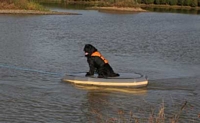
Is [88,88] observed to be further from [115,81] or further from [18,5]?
[18,5]

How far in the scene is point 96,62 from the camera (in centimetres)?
1329

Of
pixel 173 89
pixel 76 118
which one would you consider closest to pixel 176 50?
pixel 173 89

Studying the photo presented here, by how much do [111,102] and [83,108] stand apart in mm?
1011

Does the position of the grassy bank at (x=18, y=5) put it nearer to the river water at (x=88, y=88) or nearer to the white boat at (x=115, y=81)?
the river water at (x=88, y=88)

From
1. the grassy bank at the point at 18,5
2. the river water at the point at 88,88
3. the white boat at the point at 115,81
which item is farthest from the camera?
the grassy bank at the point at 18,5

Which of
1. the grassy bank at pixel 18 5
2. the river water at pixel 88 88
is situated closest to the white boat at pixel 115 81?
the river water at pixel 88 88

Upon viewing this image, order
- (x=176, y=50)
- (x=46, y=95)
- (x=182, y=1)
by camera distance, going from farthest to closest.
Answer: (x=182, y=1) < (x=176, y=50) < (x=46, y=95)

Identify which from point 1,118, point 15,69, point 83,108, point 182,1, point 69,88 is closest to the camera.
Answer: point 1,118

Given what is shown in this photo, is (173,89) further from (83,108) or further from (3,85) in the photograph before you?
(3,85)

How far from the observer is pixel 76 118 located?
404 inches

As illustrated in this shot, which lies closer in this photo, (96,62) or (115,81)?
(115,81)

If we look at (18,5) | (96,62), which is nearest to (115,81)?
(96,62)

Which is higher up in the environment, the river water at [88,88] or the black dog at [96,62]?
the black dog at [96,62]

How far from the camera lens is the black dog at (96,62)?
13.2 meters
